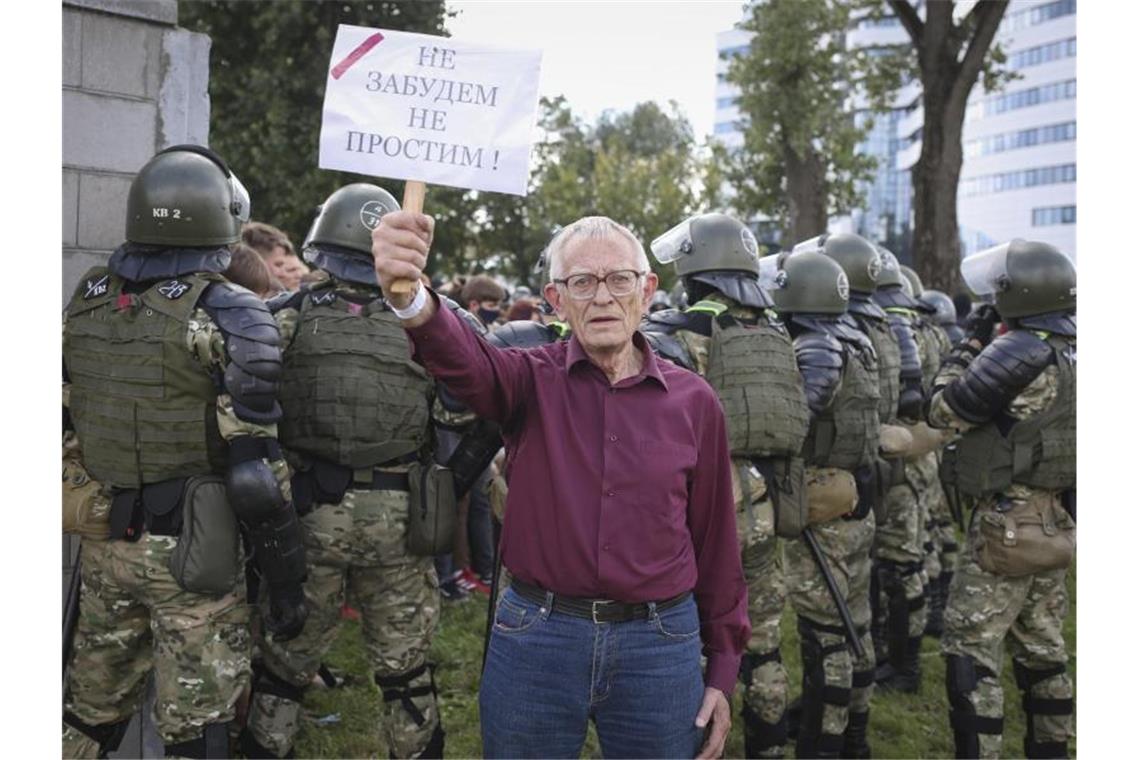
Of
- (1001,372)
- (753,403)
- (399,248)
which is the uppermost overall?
(399,248)

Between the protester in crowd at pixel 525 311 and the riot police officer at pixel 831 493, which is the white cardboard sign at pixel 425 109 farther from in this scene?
the protester in crowd at pixel 525 311

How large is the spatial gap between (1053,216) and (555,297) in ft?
249

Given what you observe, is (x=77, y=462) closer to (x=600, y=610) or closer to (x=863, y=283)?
(x=600, y=610)

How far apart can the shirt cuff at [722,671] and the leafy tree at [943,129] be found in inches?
564

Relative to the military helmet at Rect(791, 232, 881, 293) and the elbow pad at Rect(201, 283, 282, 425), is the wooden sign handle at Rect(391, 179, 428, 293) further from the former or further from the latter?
the military helmet at Rect(791, 232, 881, 293)

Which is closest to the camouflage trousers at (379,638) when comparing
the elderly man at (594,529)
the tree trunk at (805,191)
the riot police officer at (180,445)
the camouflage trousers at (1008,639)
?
the riot police officer at (180,445)

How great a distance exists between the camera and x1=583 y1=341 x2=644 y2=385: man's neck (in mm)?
2779

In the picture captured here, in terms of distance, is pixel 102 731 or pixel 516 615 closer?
pixel 516 615

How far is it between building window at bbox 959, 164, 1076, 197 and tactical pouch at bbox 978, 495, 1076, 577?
70.7 metres

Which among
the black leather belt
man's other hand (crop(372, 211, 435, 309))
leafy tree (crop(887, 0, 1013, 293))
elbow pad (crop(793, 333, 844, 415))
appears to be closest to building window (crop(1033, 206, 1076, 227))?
leafy tree (crop(887, 0, 1013, 293))

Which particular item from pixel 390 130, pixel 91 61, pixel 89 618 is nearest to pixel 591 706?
pixel 390 130

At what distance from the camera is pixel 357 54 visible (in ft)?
8.55

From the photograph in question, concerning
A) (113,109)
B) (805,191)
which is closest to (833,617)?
(113,109)

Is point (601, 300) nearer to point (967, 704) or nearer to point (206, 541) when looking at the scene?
point (206, 541)
